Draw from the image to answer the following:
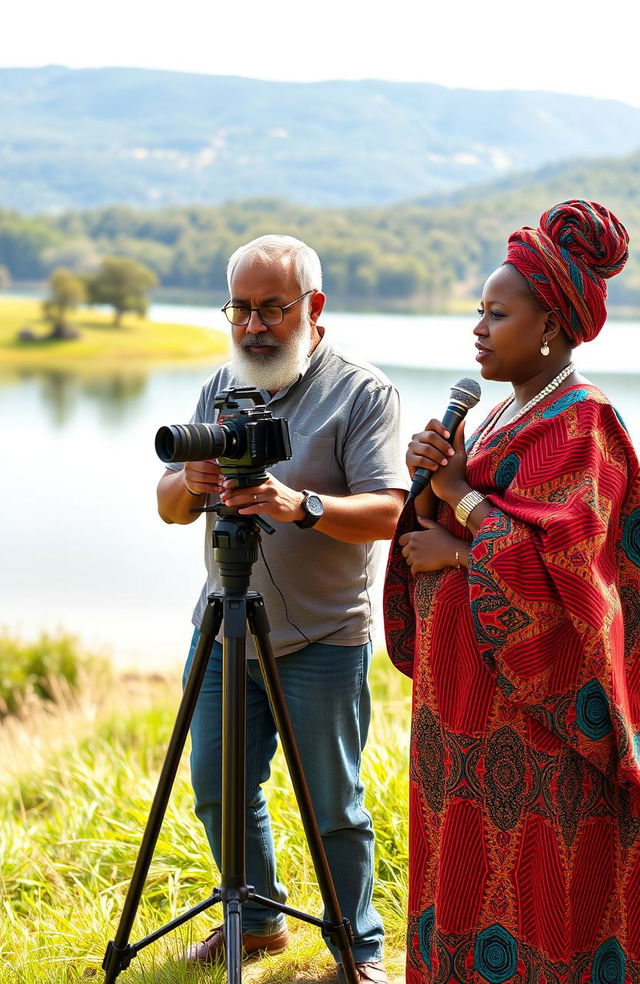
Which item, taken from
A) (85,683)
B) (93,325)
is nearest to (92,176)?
(93,325)

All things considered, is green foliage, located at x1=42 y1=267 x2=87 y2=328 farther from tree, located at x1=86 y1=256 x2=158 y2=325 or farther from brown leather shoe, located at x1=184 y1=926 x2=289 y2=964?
brown leather shoe, located at x1=184 y1=926 x2=289 y2=964

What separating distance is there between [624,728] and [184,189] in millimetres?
118280

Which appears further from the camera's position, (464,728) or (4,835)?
(4,835)

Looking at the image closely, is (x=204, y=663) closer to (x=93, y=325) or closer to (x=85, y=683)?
(x=85, y=683)

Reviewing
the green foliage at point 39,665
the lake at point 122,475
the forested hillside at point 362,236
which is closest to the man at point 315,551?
the green foliage at point 39,665

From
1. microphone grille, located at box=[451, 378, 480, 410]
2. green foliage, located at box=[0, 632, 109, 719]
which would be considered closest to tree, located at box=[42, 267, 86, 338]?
green foliage, located at box=[0, 632, 109, 719]

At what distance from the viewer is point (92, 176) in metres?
112

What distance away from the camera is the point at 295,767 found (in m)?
2.04

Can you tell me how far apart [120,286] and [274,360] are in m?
34.8

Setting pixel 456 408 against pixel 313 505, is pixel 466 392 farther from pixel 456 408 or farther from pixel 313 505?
pixel 313 505

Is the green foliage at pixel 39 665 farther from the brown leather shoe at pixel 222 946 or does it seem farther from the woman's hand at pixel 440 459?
the woman's hand at pixel 440 459

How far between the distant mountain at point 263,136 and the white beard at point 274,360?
348ft

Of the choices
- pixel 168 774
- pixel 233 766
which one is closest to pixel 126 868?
pixel 168 774

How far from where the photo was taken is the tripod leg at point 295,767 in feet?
6.53
